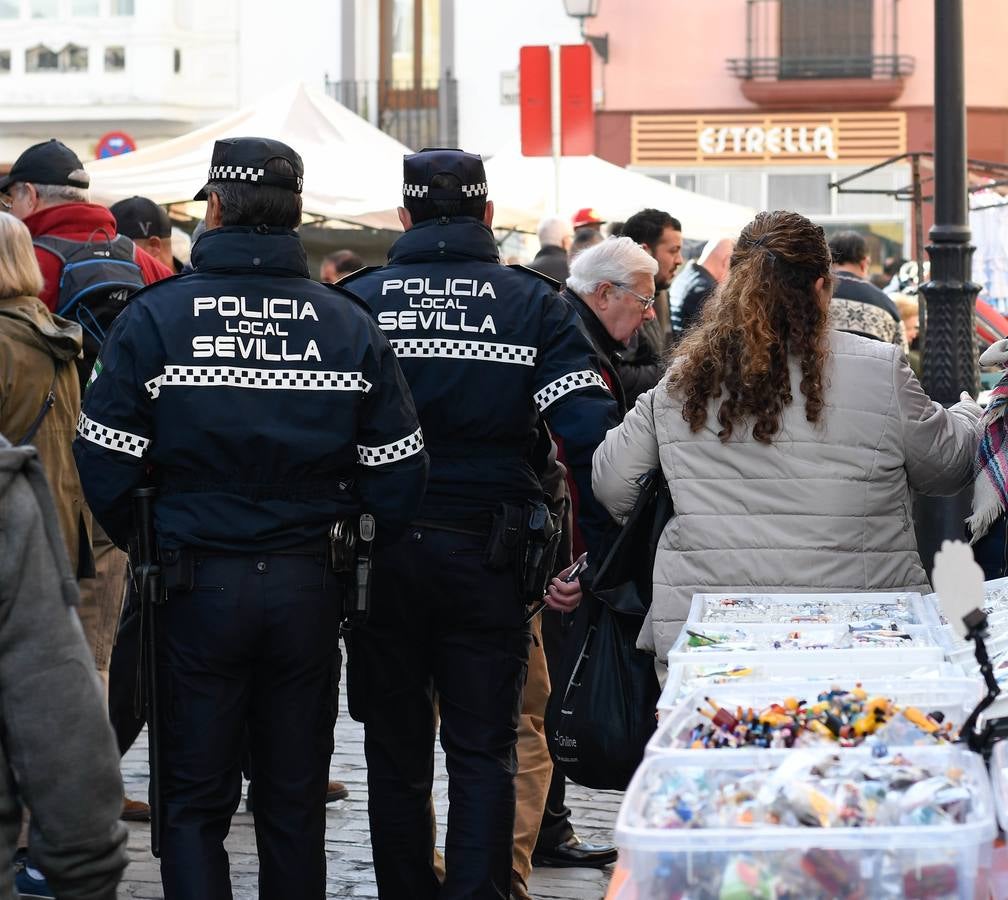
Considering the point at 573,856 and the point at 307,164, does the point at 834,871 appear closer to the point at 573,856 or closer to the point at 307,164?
the point at 573,856

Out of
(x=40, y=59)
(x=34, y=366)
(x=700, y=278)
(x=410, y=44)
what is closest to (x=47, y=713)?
(x=34, y=366)

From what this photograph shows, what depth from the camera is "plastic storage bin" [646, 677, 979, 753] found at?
2.79 m

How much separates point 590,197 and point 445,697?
35.1 ft

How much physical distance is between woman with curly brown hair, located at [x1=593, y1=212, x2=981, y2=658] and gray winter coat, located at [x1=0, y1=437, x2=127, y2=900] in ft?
5.63

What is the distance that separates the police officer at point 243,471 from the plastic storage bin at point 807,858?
1.66 metres

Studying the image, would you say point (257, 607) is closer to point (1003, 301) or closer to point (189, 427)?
point (189, 427)

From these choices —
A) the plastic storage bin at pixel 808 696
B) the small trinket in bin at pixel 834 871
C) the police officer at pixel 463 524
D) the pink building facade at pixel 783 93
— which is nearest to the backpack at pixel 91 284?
the police officer at pixel 463 524

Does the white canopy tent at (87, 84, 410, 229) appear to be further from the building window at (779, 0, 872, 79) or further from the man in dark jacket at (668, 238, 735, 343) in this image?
the building window at (779, 0, 872, 79)

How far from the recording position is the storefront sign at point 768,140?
27734 mm

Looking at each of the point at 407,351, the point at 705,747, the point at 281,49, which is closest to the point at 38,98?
the point at 281,49

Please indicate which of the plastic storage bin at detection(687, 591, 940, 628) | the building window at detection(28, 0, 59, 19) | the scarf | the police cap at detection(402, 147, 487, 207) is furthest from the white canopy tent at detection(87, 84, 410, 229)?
the building window at detection(28, 0, 59, 19)

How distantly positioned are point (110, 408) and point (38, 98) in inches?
1074

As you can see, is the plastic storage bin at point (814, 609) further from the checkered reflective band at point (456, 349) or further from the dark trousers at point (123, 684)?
the dark trousers at point (123, 684)

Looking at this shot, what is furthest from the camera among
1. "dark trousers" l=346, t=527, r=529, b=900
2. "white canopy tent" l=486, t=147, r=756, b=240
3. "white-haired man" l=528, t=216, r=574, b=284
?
"white canopy tent" l=486, t=147, r=756, b=240
